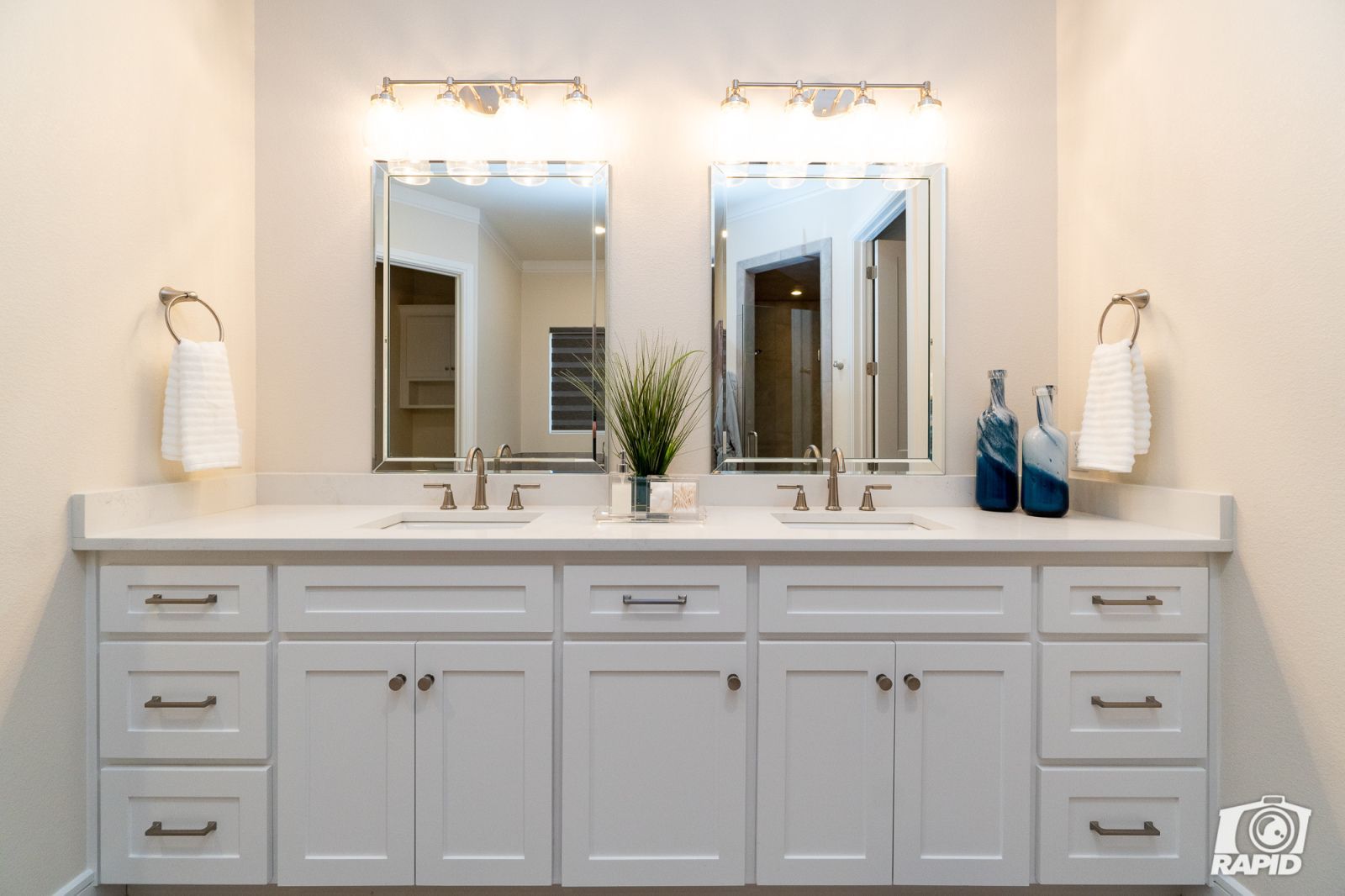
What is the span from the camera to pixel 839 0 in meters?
1.94

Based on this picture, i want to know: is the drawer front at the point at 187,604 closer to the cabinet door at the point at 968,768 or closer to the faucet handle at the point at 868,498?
the cabinet door at the point at 968,768

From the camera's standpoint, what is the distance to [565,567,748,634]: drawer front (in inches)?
53.9

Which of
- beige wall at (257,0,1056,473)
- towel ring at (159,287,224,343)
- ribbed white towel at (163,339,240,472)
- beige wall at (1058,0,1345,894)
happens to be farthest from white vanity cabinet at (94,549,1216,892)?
beige wall at (257,0,1056,473)

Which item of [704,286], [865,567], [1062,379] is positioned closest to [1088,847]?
[865,567]

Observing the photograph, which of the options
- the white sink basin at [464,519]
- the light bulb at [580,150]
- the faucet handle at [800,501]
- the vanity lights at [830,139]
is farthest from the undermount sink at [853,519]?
the light bulb at [580,150]

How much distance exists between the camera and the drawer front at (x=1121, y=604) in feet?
4.51

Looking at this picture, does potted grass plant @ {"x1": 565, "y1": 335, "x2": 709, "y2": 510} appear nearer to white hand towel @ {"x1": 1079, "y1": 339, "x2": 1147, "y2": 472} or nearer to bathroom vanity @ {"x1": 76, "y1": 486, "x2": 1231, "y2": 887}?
bathroom vanity @ {"x1": 76, "y1": 486, "x2": 1231, "y2": 887}

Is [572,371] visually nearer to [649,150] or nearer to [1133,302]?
[649,150]

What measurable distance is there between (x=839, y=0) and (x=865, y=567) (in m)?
1.64

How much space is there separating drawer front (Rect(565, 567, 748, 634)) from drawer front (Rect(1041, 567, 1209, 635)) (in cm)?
64

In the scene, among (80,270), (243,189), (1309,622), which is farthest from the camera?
(243,189)

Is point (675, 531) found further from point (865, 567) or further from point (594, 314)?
point (594, 314)

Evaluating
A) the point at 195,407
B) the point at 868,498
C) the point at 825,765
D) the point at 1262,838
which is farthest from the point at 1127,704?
the point at 195,407

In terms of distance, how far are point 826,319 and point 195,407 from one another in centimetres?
162
